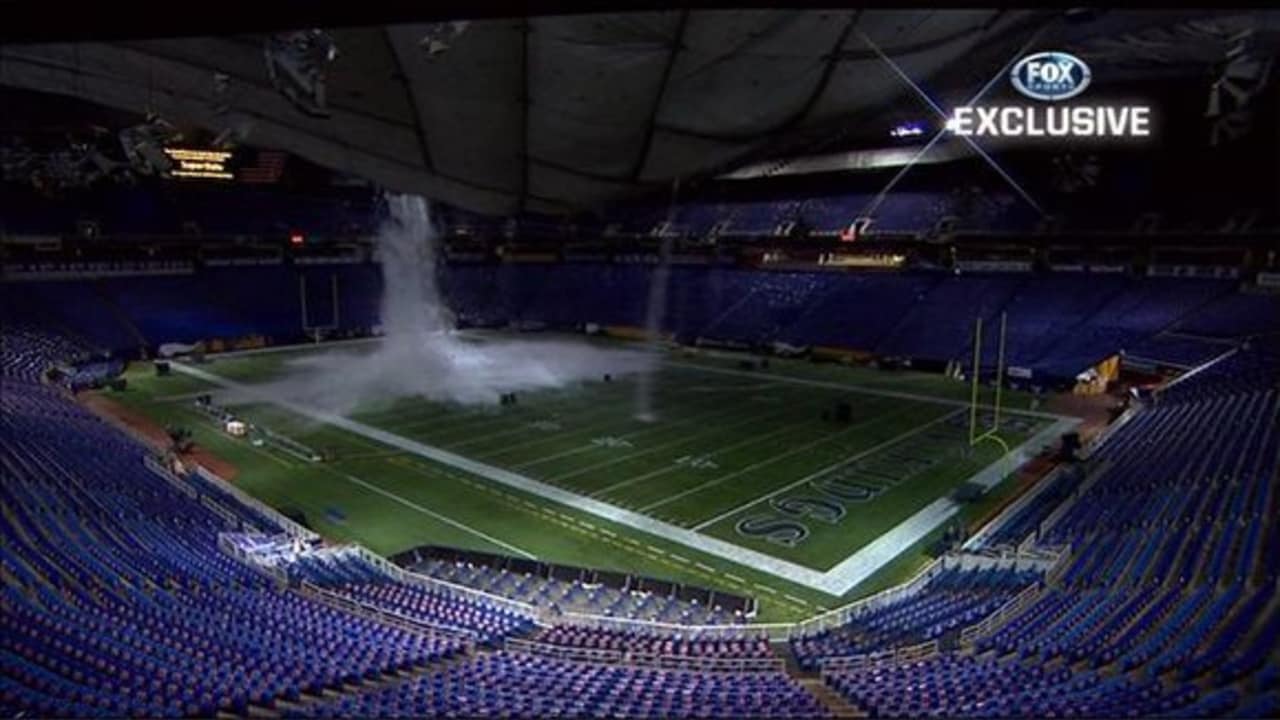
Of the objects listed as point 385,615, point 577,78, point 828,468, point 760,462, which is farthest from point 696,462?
point 577,78

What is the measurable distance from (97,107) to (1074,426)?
5532cm

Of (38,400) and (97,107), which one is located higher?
(97,107)

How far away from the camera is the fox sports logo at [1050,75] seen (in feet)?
100

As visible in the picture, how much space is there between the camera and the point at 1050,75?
3128cm

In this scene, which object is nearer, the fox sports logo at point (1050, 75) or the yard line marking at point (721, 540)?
the yard line marking at point (721, 540)

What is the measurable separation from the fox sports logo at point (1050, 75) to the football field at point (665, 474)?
13.1 metres

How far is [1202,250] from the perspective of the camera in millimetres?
45250

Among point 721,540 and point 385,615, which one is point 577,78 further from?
point 385,615

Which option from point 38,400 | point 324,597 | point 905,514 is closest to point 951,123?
point 905,514

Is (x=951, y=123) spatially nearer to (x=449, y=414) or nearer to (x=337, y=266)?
(x=449, y=414)

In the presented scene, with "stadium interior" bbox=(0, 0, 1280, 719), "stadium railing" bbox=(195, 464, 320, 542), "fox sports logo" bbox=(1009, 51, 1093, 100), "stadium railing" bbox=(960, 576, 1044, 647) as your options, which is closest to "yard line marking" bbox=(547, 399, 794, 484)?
"stadium interior" bbox=(0, 0, 1280, 719)

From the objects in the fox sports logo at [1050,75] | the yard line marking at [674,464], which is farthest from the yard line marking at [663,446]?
the fox sports logo at [1050,75]

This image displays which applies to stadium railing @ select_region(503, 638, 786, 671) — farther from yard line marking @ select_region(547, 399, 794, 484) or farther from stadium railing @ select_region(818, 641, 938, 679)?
yard line marking @ select_region(547, 399, 794, 484)

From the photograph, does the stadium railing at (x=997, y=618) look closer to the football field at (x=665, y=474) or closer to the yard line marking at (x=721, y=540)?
the football field at (x=665, y=474)
